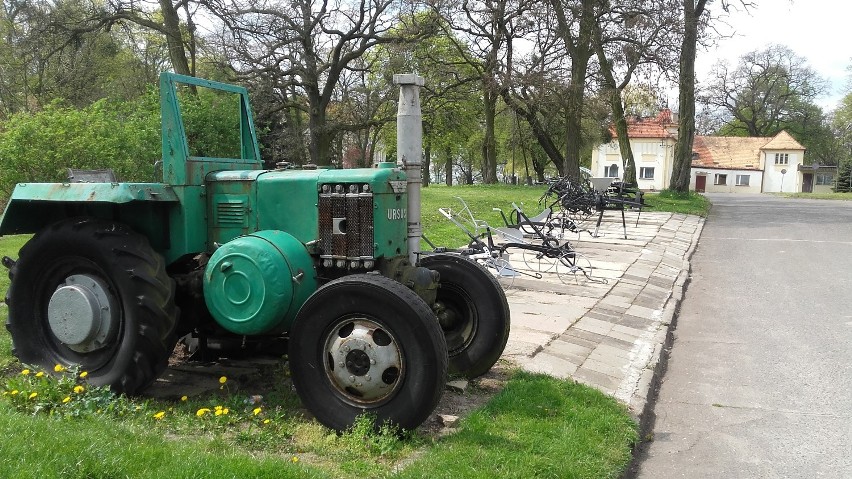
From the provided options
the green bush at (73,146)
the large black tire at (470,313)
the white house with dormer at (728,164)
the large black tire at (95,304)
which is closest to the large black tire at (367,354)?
the large black tire at (95,304)

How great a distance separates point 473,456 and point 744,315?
6.30 meters

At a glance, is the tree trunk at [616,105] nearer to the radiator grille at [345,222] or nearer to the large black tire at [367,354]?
the radiator grille at [345,222]

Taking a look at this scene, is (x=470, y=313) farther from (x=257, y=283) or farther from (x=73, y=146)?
(x=73, y=146)

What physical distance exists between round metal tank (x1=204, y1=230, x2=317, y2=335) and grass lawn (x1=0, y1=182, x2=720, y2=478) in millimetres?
571

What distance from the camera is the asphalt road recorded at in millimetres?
4527

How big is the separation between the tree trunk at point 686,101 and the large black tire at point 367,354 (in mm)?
24420

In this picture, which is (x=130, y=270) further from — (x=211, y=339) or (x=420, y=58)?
(x=420, y=58)

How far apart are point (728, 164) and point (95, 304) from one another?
7540 centimetres

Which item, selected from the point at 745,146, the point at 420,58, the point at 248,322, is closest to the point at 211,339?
the point at 248,322

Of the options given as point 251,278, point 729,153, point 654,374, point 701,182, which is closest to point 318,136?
point 654,374

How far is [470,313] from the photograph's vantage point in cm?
565

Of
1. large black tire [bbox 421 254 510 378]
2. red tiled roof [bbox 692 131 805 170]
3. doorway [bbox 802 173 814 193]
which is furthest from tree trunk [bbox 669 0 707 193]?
doorway [bbox 802 173 814 193]

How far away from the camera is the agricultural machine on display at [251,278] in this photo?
4.20 m

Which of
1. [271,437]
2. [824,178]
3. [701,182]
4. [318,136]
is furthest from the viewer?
[824,178]
